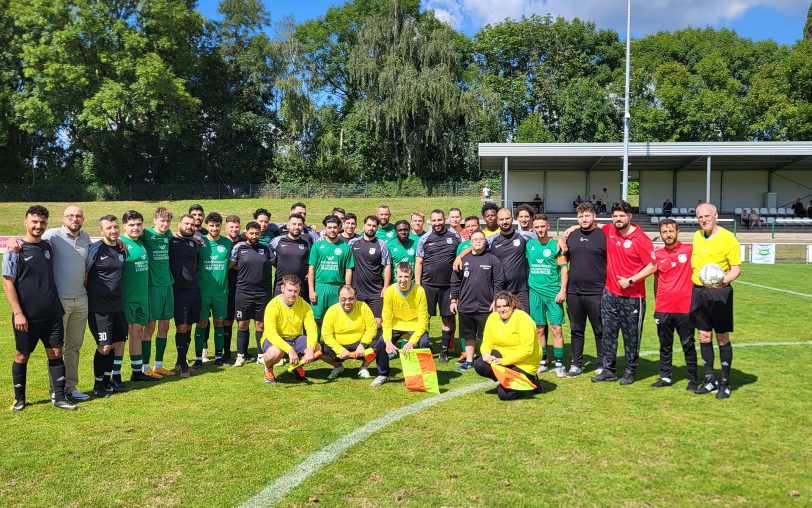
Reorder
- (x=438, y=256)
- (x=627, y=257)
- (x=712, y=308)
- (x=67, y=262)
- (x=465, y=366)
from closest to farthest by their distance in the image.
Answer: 1. (x=67, y=262)
2. (x=712, y=308)
3. (x=627, y=257)
4. (x=465, y=366)
5. (x=438, y=256)

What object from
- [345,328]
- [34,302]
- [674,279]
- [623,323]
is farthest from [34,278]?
[674,279]

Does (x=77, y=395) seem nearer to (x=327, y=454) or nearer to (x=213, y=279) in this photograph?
(x=213, y=279)

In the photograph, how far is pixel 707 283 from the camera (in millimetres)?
5754

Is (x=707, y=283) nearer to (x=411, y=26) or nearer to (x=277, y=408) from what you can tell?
(x=277, y=408)

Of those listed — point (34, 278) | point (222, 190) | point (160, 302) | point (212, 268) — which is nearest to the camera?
point (34, 278)

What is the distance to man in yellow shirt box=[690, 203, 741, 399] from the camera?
19.0ft

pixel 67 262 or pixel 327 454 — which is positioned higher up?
pixel 67 262

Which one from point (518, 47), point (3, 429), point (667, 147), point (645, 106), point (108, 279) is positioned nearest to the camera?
point (3, 429)

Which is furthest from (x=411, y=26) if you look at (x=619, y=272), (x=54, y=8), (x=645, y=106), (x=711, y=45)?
(x=619, y=272)

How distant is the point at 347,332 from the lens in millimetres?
6695

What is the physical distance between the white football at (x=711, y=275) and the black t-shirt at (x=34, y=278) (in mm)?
6146

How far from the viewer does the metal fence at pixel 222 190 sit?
132 ft

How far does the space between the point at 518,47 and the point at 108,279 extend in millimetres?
48782

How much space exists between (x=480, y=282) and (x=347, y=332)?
5.37ft
